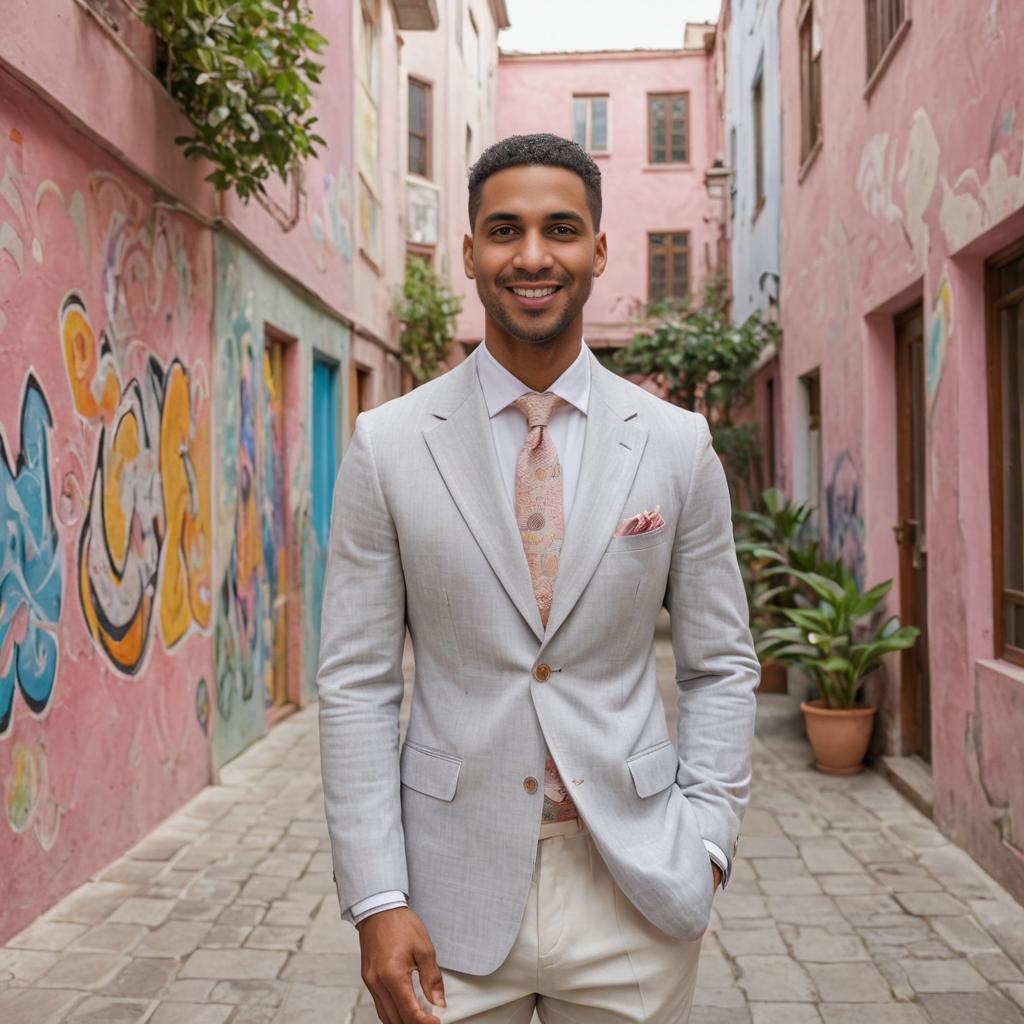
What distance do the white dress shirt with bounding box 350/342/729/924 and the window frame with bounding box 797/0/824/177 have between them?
25.4 feet

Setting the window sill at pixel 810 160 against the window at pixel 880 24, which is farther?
the window sill at pixel 810 160

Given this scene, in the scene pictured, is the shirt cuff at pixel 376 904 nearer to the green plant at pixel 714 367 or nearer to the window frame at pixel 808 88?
the window frame at pixel 808 88

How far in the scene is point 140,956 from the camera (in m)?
4.04

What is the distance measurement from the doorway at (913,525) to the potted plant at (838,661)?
0.18 meters

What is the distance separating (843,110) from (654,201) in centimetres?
1540

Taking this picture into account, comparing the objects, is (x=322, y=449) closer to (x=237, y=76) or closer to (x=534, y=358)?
(x=237, y=76)

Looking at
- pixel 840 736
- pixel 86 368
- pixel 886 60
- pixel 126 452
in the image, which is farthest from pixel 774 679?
pixel 86 368

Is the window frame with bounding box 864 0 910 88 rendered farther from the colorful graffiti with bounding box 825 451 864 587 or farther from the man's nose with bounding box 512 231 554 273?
the man's nose with bounding box 512 231 554 273

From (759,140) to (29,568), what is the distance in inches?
418

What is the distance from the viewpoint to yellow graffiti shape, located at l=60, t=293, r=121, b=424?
465cm

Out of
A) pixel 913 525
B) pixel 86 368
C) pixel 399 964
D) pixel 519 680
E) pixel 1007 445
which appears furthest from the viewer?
pixel 913 525

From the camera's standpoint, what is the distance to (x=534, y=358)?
1932mm

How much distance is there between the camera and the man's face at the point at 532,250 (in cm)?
185

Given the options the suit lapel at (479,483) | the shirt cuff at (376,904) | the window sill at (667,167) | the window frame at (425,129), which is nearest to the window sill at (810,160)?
the suit lapel at (479,483)
